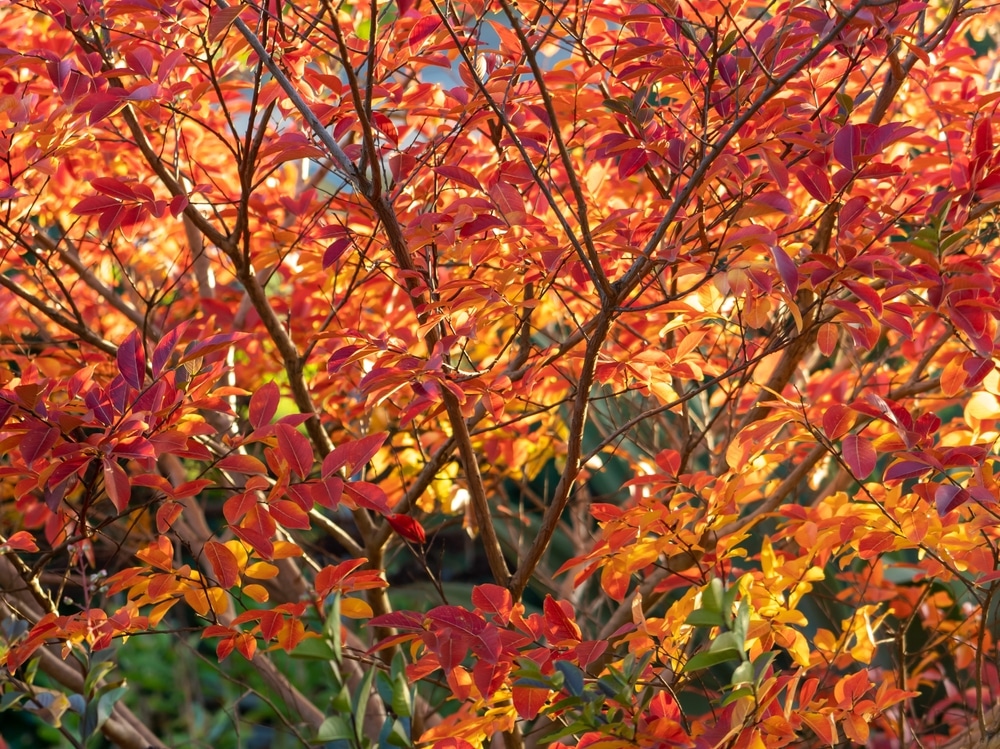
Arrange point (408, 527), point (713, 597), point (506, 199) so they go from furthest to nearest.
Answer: point (408, 527) < point (506, 199) < point (713, 597)

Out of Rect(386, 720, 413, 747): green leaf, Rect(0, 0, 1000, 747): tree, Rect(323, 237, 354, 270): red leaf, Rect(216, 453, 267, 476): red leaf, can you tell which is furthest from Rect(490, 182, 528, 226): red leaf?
Rect(386, 720, 413, 747): green leaf

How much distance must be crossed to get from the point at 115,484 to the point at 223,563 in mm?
192

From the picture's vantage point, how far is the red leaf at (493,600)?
1.18m

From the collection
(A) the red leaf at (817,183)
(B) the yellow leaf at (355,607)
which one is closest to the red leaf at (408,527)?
(B) the yellow leaf at (355,607)

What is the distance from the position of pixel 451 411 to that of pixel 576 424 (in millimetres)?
187

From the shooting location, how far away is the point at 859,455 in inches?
46.5

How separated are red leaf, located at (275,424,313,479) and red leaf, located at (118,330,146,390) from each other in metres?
0.17

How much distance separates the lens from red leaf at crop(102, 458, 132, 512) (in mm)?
1021

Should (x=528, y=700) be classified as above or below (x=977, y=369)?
below

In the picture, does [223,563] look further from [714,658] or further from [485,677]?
[714,658]

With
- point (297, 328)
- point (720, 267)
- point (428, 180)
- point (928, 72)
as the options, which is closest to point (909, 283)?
point (720, 267)

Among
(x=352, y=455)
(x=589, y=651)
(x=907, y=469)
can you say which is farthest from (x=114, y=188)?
(x=907, y=469)

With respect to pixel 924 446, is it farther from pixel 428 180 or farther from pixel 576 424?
pixel 428 180

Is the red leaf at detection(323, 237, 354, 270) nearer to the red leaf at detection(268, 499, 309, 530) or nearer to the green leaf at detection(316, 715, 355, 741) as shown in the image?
the red leaf at detection(268, 499, 309, 530)
